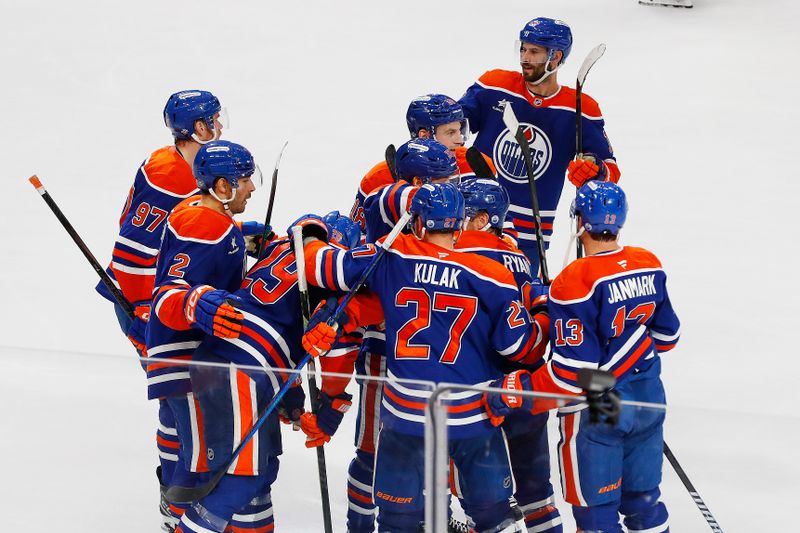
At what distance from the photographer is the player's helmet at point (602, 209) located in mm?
2984

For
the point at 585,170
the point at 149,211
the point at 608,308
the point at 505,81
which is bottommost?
the point at 608,308

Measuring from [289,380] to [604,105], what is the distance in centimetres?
528

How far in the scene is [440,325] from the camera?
2.98 meters

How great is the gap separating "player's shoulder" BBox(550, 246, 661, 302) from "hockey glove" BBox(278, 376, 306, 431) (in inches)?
27.2

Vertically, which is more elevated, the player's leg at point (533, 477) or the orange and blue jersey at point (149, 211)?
the orange and blue jersey at point (149, 211)

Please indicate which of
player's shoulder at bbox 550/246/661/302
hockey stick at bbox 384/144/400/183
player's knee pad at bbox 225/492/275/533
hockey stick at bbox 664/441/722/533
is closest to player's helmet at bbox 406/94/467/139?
hockey stick at bbox 384/144/400/183

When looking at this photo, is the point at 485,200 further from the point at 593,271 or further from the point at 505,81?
the point at 505,81

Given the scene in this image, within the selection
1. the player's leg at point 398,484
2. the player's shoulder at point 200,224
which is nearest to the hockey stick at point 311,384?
the player's leg at point 398,484

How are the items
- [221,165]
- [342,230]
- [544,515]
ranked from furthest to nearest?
[342,230] → [221,165] → [544,515]

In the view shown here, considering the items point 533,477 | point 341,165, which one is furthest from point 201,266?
point 341,165

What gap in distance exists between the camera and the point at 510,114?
167 inches

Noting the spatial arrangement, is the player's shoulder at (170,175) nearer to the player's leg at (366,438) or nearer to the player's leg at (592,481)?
Result: the player's leg at (366,438)

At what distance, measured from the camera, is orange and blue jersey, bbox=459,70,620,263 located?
4.49 meters

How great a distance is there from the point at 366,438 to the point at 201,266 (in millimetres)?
694
